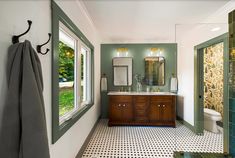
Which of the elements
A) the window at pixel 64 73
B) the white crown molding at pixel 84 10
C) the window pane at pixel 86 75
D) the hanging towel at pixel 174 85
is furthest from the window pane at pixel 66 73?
the hanging towel at pixel 174 85

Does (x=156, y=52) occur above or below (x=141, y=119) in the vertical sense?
above

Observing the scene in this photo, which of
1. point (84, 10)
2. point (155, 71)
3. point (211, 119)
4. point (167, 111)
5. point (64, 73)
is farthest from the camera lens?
point (155, 71)

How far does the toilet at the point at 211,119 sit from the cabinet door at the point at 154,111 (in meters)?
1.03

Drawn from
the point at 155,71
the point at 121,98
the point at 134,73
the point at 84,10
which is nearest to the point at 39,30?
the point at 84,10

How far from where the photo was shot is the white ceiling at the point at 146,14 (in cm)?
234

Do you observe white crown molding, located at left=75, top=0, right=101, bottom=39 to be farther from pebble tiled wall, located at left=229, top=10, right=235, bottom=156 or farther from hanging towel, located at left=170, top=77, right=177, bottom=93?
hanging towel, located at left=170, top=77, right=177, bottom=93

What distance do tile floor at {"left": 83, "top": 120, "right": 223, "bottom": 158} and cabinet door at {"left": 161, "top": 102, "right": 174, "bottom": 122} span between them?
0.95 ft

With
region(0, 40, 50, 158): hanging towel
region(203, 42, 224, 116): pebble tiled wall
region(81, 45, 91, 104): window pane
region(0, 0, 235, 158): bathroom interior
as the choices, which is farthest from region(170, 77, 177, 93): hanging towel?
region(0, 40, 50, 158): hanging towel

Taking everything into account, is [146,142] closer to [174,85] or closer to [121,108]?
[121,108]

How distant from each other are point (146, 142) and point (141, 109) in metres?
1.10

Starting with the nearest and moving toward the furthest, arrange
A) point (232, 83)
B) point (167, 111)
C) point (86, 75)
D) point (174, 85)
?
1. point (232, 83)
2. point (86, 75)
3. point (167, 111)
4. point (174, 85)

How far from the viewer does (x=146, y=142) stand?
116 inches

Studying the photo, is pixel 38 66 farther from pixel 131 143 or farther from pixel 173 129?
pixel 173 129

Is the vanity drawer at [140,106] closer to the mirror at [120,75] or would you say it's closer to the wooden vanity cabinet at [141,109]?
the wooden vanity cabinet at [141,109]
